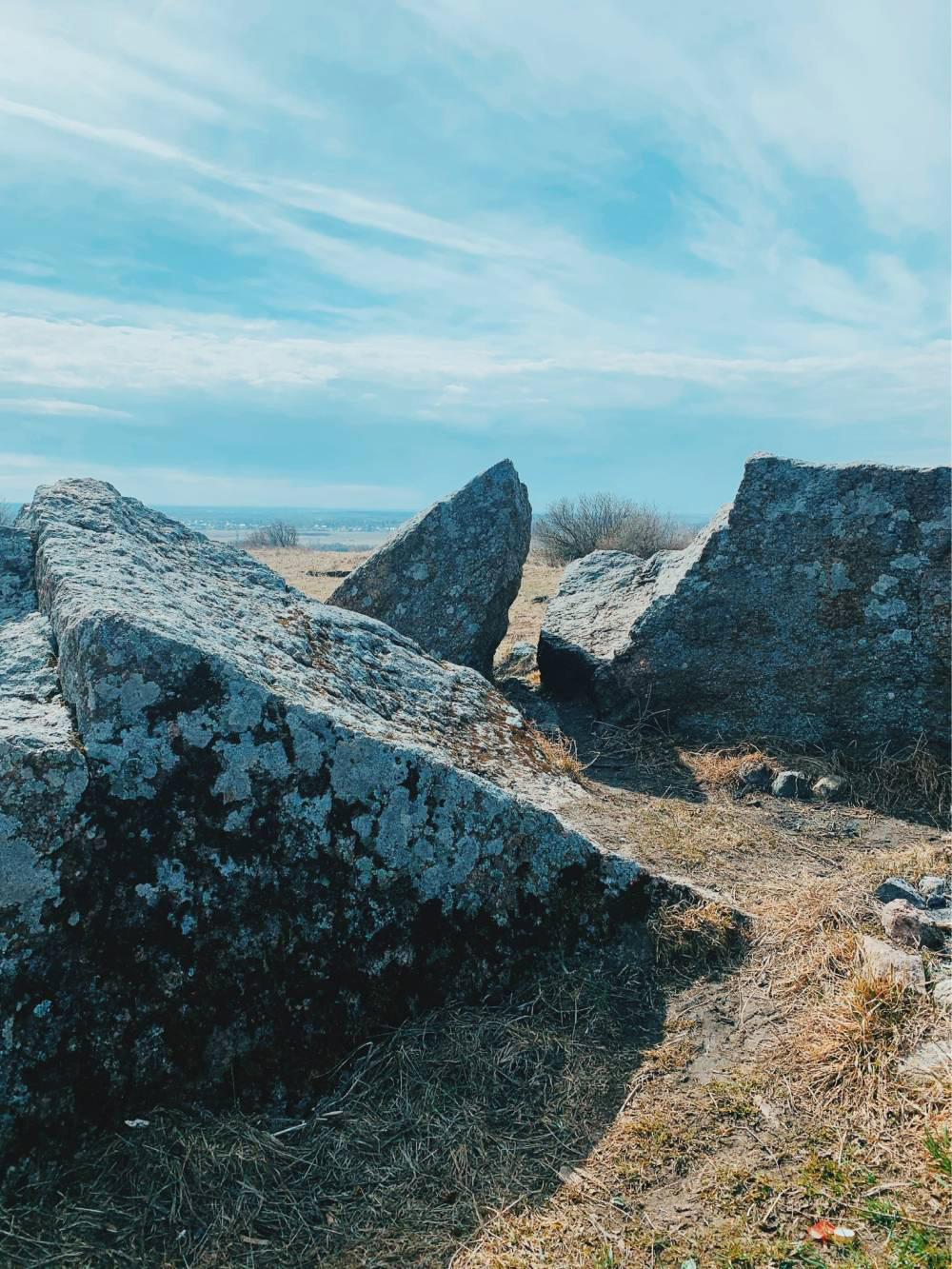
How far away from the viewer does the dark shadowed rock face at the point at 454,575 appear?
32.1ft

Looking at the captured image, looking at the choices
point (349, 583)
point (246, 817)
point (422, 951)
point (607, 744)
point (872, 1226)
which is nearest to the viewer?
point (872, 1226)

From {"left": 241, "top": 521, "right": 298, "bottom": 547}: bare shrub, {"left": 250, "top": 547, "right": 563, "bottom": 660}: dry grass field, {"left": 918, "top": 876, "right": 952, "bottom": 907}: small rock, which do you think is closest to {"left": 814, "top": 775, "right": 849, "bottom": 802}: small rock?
{"left": 918, "top": 876, "right": 952, "bottom": 907}: small rock

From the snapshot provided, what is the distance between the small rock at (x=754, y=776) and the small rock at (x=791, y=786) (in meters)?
0.10

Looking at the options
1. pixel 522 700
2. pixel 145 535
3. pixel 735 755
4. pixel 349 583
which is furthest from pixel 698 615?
pixel 145 535

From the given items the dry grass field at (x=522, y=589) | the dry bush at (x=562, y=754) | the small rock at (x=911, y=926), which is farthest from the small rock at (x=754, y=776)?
the dry grass field at (x=522, y=589)

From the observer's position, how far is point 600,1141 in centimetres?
315

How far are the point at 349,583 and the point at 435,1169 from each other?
297 inches

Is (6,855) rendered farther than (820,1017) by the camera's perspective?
No

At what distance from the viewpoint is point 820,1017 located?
356cm

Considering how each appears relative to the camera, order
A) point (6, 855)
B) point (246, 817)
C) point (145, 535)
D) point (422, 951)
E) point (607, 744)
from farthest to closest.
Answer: point (607, 744)
point (145, 535)
point (422, 951)
point (246, 817)
point (6, 855)

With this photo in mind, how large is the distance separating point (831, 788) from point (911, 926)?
3125 millimetres

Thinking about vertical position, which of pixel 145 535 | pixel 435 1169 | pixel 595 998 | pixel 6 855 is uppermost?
pixel 145 535

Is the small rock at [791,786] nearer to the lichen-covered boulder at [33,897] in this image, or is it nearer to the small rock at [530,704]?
the small rock at [530,704]

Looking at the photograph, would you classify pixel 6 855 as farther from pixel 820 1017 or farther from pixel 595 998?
pixel 820 1017
